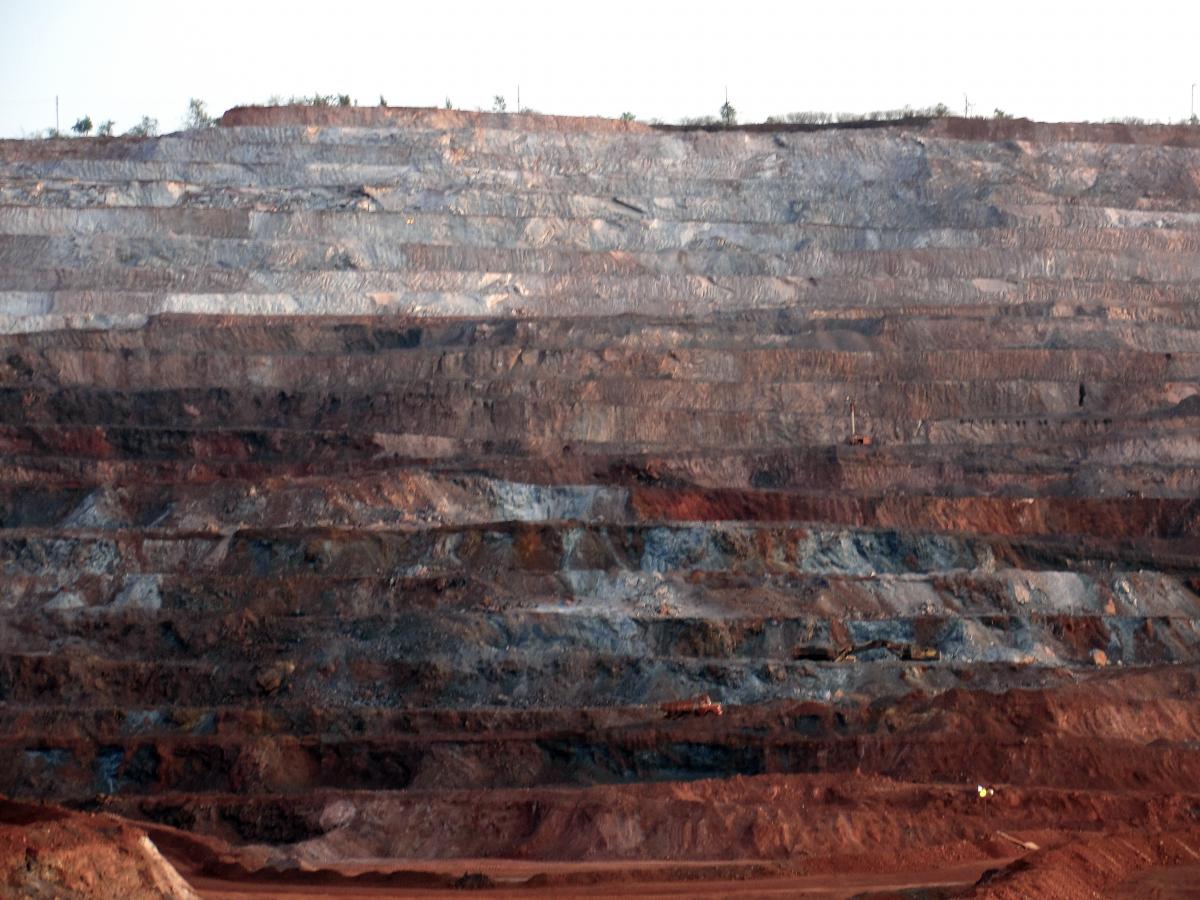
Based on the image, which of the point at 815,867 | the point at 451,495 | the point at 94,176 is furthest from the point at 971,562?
the point at 94,176

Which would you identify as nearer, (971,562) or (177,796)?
(177,796)

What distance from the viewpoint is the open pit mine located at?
14336 millimetres

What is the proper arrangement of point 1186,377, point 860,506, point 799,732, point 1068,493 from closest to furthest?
1. point 799,732
2. point 860,506
3. point 1068,493
4. point 1186,377

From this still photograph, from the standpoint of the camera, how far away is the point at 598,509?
27.0 meters

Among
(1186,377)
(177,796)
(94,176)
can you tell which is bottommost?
(177,796)

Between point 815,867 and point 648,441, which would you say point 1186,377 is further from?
point 815,867

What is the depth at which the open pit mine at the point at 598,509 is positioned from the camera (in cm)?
1434

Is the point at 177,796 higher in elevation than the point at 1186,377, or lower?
lower

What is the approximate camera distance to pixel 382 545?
23938 millimetres

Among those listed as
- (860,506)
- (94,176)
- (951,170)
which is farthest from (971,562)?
(94,176)

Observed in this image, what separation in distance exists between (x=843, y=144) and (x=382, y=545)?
2860cm

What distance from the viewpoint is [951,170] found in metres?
48.1

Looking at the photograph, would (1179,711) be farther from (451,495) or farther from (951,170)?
(951,170)

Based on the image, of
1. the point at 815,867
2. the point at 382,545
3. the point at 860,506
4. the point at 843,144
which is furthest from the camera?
the point at 843,144
